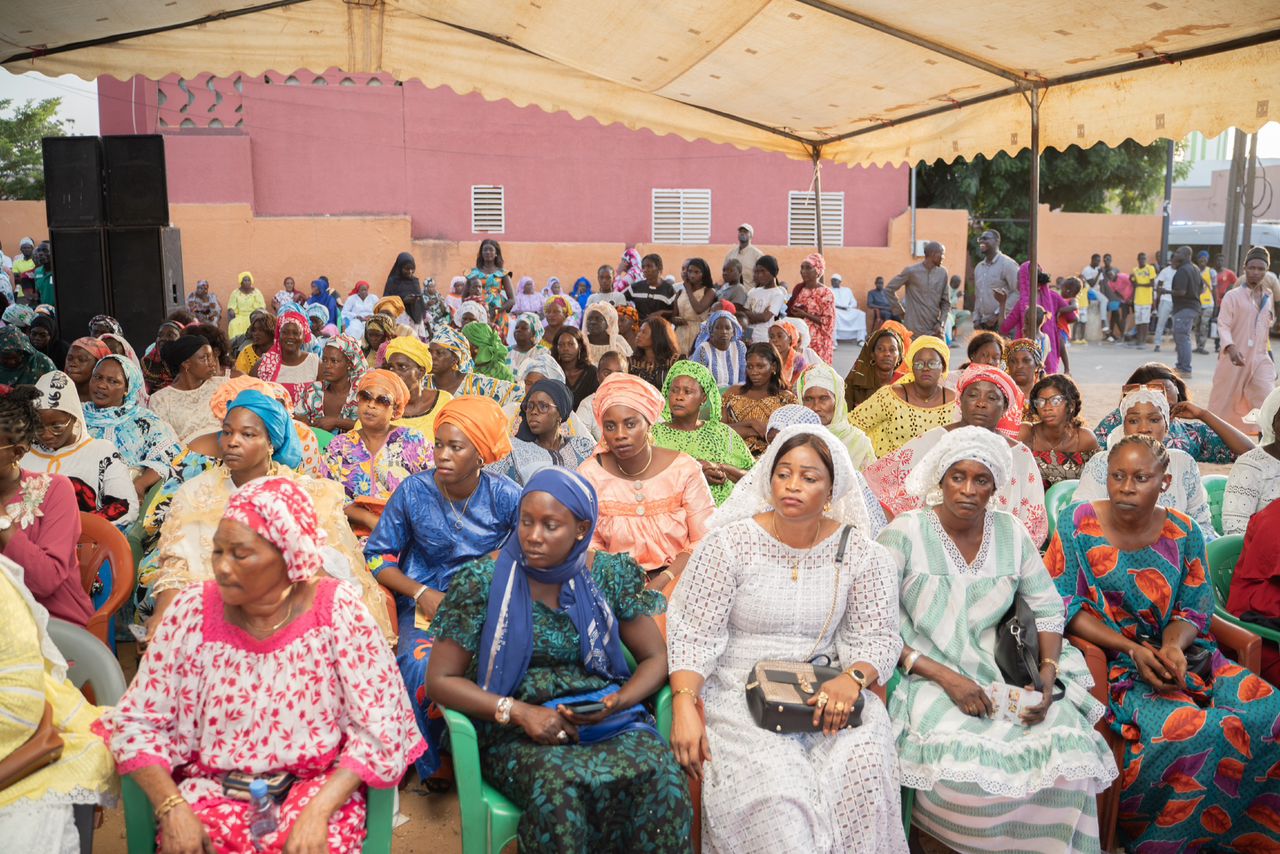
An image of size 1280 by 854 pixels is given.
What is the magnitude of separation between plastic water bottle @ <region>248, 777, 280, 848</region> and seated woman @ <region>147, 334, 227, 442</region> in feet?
13.3

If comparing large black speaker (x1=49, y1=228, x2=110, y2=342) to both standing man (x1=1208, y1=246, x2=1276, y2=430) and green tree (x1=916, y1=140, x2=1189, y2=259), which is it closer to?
standing man (x1=1208, y1=246, x2=1276, y2=430)

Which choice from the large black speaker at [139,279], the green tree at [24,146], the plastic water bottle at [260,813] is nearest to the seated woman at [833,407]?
the plastic water bottle at [260,813]

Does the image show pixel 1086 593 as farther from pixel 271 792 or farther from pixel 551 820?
pixel 271 792

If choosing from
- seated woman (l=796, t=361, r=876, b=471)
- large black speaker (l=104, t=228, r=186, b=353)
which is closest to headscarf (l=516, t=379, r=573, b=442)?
seated woman (l=796, t=361, r=876, b=471)

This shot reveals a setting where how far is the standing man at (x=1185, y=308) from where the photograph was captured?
57.1ft

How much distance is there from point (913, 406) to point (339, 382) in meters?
3.45

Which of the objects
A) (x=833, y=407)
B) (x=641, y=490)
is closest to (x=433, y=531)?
(x=641, y=490)

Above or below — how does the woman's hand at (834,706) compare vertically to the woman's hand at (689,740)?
above

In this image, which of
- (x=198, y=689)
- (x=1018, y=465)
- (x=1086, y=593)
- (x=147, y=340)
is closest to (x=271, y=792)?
(x=198, y=689)

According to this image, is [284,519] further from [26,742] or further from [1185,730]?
[1185,730]

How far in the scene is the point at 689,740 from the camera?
10.3 ft

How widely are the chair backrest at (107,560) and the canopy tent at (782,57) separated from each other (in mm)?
3674

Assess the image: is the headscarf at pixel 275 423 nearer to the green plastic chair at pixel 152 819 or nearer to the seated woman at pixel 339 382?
the green plastic chair at pixel 152 819

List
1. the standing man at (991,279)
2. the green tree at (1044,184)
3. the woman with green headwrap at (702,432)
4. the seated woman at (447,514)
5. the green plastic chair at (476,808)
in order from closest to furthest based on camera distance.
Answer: the green plastic chair at (476,808) → the seated woman at (447,514) → the woman with green headwrap at (702,432) → the standing man at (991,279) → the green tree at (1044,184)
